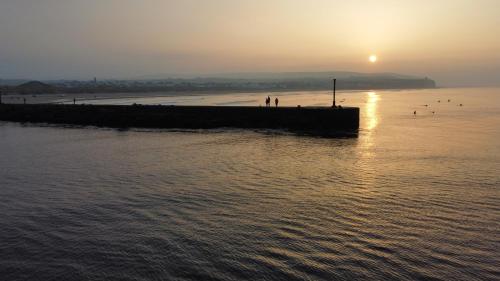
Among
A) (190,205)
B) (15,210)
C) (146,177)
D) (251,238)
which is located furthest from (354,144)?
(15,210)

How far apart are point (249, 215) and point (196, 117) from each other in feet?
106

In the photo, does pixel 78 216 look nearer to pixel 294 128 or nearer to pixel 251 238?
pixel 251 238

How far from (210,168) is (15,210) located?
9.90 m

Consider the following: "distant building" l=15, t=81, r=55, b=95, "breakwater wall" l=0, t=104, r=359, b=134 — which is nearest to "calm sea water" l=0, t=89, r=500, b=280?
"breakwater wall" l=0, t=104, r=359, b=134

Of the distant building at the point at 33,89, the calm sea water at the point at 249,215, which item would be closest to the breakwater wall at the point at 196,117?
the calm sea water at the point at 249,215

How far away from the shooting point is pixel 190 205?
614 inches

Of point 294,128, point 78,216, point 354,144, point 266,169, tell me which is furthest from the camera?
point 294,128

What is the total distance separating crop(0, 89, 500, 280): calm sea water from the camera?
1054 cm

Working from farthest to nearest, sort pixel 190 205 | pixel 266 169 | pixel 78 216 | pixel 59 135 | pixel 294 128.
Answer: pixel 294 128 < pixel 59 135 < pixel 266 169 < pixel 190 205 < pixel 78 216

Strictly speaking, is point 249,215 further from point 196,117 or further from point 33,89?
point 33,89

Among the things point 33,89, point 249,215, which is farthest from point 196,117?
point 33,89

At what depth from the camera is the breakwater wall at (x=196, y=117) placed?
42219 mm

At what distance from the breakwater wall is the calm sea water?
13993mm

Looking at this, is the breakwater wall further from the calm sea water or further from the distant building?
the distant building
